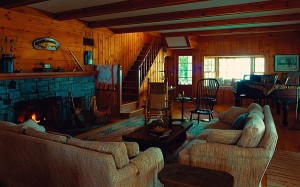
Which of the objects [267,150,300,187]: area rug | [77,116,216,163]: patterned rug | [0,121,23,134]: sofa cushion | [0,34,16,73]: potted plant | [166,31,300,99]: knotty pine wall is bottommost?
[267,150,300,187]: area rug

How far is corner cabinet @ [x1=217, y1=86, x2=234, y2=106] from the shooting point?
9781 millimetres

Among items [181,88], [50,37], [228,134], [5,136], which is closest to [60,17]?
[50,37]

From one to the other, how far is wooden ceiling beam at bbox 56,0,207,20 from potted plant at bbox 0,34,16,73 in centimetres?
121

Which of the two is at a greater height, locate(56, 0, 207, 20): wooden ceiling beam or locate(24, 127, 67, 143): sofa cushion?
locate(56, 0, 207, 20): wooden ceiling beam

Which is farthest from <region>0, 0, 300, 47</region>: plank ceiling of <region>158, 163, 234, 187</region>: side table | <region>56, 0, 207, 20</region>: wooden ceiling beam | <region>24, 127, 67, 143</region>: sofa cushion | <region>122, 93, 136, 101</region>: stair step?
<region>158, 163, 234, 187</region>: side table

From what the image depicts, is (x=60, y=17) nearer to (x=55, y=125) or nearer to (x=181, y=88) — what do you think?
(x=55, y=125)

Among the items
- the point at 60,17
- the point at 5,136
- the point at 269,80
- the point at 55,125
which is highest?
the point at 60,17

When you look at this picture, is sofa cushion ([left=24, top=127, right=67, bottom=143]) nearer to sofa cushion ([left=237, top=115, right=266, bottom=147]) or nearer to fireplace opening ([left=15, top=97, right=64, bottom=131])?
sofa cushion ([left=237, top=115, right=266, bottom=147])

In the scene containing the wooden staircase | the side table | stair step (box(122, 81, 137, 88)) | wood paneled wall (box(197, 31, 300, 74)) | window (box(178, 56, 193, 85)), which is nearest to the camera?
the side table

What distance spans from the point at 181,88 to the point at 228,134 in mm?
8014

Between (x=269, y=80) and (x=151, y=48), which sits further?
(x=151, y=48)

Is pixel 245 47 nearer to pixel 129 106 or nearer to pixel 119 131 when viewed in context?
pixel 129 106

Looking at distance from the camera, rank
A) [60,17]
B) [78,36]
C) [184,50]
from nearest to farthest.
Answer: [60,17] → [78,36] → [184,50]

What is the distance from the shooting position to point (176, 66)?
1073 cm
